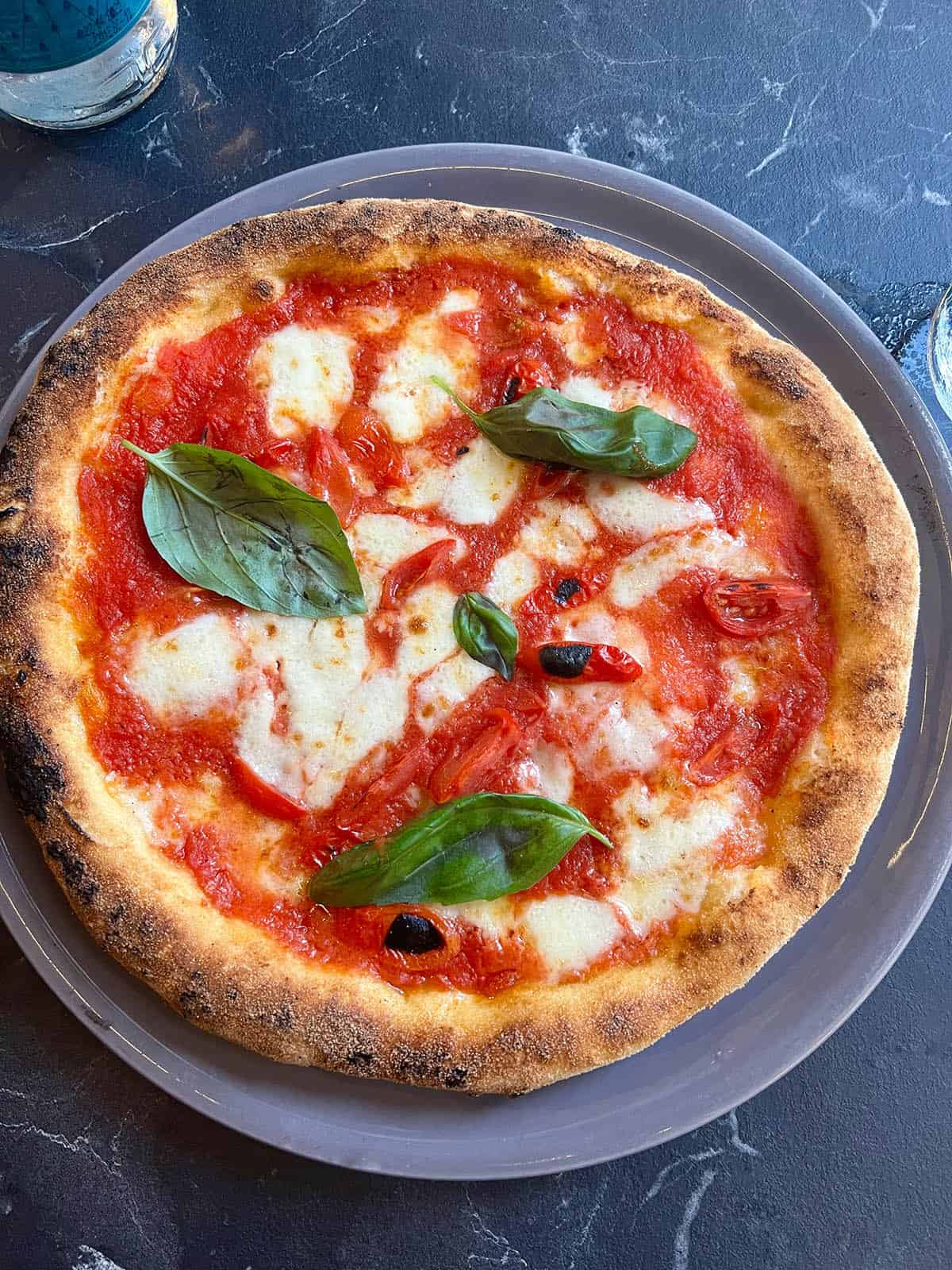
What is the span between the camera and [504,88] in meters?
3.97

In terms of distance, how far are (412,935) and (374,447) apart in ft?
4.52

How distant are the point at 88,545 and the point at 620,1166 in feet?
7.92

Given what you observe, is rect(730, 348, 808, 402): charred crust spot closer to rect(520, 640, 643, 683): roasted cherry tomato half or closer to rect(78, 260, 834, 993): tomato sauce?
rect(78, 260, 834, 993): tomato sauce

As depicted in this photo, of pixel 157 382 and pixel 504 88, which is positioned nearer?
pixel 157 382

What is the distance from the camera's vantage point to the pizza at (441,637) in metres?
2.84

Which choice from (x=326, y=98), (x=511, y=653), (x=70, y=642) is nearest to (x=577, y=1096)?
(x=511, y=653)

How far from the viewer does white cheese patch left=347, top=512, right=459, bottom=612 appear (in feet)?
10.1

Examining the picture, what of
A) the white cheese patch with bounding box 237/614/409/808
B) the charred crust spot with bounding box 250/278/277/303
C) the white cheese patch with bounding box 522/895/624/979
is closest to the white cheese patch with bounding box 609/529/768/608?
the white cheese patch with bounding box 237/614/409/808

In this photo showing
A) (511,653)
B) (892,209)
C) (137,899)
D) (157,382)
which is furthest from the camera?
(892,209)

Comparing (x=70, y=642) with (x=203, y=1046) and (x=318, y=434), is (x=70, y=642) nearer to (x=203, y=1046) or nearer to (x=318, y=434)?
(x=318, y=434)

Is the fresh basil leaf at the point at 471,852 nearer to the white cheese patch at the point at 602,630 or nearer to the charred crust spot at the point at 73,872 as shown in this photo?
the white cheese patch at the point at 602,630

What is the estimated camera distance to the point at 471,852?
108 inches

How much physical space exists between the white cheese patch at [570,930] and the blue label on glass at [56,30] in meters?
2.90

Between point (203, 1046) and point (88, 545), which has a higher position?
point (88, 545)
